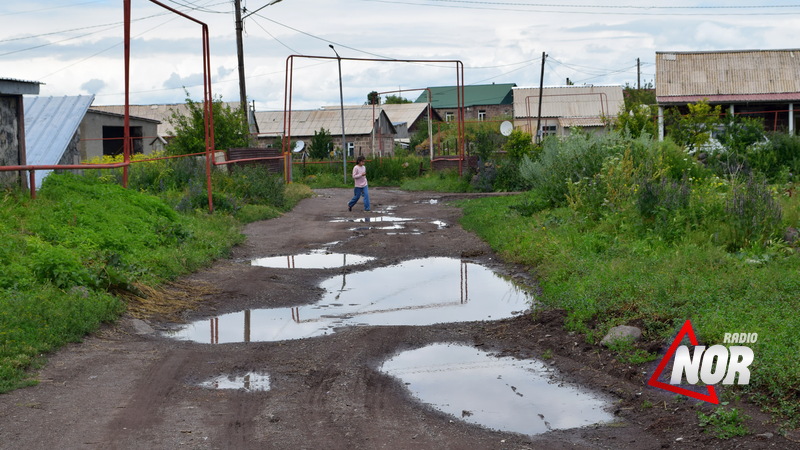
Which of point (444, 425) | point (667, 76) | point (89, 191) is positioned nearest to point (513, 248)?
point (89, 191)

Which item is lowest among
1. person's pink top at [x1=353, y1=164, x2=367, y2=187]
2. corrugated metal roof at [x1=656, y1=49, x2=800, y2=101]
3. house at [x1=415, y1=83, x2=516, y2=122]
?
person's pink top at [x1=353, y1=164, x2=367, y2=187]

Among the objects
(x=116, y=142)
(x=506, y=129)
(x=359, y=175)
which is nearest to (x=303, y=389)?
(x=359, y=175)

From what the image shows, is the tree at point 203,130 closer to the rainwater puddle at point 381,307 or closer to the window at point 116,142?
the window at point 116,142

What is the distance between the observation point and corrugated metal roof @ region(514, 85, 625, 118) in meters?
61.2

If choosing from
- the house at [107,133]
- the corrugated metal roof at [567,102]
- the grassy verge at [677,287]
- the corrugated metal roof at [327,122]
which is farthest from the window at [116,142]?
the grassy verge at [677,287]

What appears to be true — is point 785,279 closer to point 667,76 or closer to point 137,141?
point 667,76

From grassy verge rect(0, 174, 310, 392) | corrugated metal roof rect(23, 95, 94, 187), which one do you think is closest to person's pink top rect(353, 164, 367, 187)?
grassy verge rect(0, 174, 310, 392)

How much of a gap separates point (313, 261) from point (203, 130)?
16.5m

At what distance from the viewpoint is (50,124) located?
75.9 feet

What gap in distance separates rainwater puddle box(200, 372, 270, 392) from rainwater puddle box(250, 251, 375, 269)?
6036mm

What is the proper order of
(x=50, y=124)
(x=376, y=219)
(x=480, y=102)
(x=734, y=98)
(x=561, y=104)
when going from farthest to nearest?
(x=480, y=102) < (x=561, y=104) < (x=734, y=98) < (x=50, y=124) < (x=376, y=219)

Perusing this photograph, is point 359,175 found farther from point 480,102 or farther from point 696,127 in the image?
point 480,102

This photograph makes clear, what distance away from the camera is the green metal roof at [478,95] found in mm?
84375

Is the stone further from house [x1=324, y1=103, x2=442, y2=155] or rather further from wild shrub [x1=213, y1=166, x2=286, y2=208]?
house [x1=324, y1=103, x2=442, y2=155]
